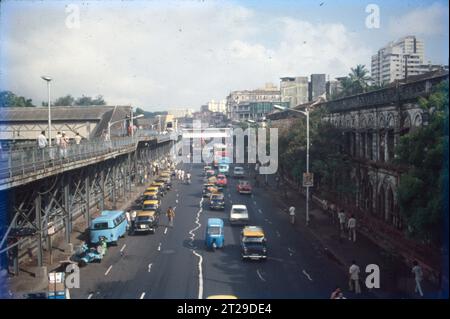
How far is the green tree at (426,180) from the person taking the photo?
16.2 m

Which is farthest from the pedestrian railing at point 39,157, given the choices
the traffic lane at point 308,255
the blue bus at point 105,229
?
the traffic lane at point 308,255

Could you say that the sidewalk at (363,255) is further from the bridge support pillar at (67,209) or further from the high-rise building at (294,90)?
the high-rise building at (294,90)

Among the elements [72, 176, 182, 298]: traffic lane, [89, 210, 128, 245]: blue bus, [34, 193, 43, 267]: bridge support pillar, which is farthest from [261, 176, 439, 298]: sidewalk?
[34, 193, 43, 267]: bridge support pillar

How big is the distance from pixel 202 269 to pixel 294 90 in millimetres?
99982

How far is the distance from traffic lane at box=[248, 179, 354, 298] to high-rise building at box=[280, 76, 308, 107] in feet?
258

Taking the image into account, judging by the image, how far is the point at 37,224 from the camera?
22.7 m

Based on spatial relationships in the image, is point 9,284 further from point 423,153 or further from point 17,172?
point 423,153

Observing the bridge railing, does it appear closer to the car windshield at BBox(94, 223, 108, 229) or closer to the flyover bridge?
the flyover bridge

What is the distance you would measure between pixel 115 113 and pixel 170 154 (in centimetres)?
3725

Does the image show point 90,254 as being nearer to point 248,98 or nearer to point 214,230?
point 214,230

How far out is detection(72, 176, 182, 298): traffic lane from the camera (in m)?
19.3

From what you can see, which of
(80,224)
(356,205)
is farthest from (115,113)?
(356,205)

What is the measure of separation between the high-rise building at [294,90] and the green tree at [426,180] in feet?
312
